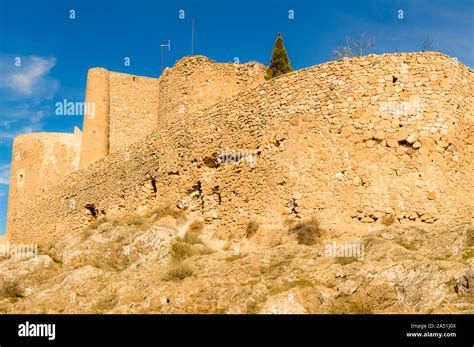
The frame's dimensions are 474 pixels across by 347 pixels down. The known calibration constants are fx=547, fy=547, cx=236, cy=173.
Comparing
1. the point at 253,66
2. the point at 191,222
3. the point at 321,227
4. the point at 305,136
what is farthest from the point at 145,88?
the point at 321,227

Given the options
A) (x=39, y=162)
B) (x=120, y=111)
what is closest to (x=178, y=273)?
(x=120, y=111)

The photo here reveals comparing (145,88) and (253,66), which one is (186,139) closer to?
(253,66)

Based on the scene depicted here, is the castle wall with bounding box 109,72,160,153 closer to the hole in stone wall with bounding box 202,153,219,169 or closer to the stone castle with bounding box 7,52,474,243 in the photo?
the stone castle with bounding box 7,52,474,243

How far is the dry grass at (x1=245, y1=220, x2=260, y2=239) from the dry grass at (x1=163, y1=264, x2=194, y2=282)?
7.26 ft

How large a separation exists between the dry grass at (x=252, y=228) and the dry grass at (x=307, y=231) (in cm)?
99

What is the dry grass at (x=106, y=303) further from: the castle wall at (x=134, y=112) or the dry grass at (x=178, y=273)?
the castle wall at (x=134, y=112)

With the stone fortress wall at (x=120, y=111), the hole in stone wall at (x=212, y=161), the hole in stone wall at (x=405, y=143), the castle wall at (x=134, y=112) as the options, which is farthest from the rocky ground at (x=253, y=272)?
the castle wall at (x=134, y=112)

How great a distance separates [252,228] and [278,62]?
9.86 metres

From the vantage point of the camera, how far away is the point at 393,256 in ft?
29.4

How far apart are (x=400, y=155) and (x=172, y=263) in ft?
16.8

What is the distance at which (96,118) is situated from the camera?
2358cm

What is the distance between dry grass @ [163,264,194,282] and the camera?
32.6 feet

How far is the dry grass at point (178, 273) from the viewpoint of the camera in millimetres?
9939
